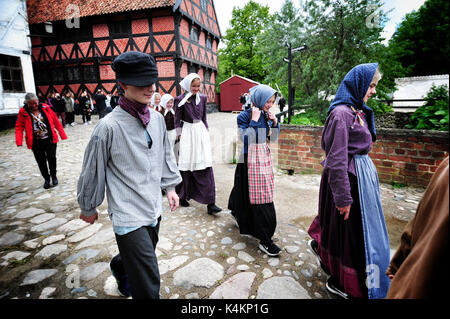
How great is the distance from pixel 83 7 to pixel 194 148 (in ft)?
64.7

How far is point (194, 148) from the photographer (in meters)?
3.97

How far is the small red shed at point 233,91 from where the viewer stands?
25.9 meters

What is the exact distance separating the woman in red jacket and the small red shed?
21924mm

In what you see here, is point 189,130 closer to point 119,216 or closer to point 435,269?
point 119,216

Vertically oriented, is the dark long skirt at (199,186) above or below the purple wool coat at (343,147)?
below

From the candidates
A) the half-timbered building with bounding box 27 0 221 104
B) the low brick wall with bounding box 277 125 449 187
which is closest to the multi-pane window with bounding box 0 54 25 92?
the half-timbered building with bounding box 27 0 221 104

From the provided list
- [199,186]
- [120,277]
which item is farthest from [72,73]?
[120,277]

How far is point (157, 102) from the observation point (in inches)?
216

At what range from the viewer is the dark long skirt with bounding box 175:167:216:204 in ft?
12.8

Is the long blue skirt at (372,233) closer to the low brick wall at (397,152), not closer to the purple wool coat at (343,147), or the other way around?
the purple wool coat at (343,147)

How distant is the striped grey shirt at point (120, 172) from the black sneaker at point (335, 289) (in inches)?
67.4

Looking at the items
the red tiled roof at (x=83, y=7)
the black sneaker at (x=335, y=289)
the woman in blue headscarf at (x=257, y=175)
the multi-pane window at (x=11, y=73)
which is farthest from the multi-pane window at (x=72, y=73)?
the black sneaker at (x=335, y=289)

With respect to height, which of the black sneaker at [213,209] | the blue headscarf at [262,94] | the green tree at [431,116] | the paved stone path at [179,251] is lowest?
the paved stone path at [179,251]

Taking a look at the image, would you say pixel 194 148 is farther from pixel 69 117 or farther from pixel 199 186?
pixel 69 117
